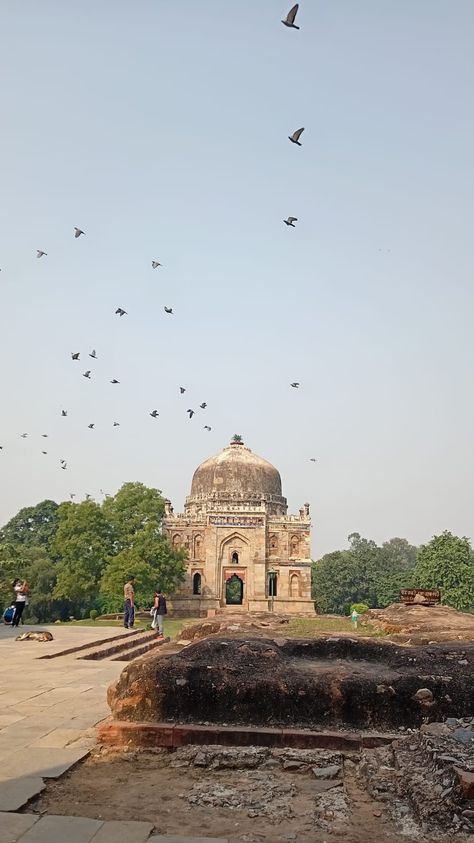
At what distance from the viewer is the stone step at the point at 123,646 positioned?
11.7m

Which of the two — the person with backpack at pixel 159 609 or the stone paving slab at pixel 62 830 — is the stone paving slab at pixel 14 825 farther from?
the person with backpack at pixel 159 609

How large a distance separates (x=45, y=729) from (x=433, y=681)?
11.5 ft

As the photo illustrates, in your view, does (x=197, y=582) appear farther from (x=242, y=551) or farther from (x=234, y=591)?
(x=234, y=591)

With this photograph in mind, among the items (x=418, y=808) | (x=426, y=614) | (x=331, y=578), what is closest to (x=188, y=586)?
(x=331, y=578)

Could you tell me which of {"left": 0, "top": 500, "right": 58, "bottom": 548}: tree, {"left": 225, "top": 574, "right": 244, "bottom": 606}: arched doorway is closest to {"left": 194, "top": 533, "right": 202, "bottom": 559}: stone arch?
{"left": 225, "top": 574, "right": 244, "bottom": 606}: arched doorway

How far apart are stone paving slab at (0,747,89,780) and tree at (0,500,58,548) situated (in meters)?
56.6

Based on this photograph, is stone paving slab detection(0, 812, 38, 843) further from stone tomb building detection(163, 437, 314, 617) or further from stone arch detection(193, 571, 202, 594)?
stone arch detection(193, 571, 202, 594)

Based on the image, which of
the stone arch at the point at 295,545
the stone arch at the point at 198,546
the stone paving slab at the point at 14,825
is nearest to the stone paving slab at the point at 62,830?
the stone paving slab at the point at 14,825

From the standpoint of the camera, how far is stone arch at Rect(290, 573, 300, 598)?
42.0m

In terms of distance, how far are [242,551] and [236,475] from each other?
6422 mm

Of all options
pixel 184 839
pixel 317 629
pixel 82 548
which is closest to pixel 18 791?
pixel 184 839

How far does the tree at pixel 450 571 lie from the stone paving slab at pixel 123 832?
37480 mm

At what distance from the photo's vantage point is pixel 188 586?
41.7 metres

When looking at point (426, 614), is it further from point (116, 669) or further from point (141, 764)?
point (141, 764)
